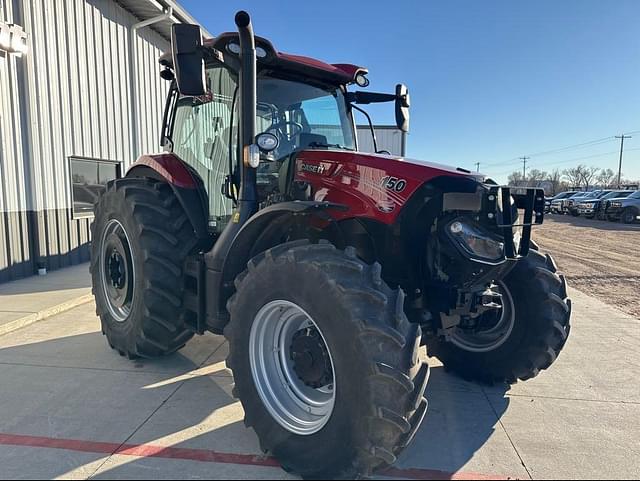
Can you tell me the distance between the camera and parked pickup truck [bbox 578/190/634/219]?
25.4m

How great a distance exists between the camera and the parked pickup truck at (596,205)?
1000 inches

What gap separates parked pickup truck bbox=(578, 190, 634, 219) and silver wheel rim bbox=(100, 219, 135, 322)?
89.2 feet

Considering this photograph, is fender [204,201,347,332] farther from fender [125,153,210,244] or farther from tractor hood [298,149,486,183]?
fender [125,153,210,244]

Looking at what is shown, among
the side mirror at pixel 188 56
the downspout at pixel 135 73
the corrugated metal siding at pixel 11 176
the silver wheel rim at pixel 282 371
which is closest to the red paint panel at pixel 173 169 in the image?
the side mirror at pixel 188 56

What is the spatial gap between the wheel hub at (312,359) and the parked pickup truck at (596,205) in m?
27.3

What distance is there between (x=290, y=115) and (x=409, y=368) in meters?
2.29

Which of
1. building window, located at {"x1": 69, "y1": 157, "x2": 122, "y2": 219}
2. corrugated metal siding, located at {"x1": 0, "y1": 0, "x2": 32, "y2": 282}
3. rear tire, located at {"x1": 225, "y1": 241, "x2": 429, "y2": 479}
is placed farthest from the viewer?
building window, located at {"x1": 69, "y1": 157, "x2": 122, "y2": 219}

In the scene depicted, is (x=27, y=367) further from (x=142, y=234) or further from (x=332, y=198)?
(x=332, y=198)

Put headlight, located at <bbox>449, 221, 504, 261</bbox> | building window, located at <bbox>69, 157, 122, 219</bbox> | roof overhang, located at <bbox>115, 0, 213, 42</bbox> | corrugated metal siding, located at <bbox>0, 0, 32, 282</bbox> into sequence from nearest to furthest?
headlight, located at <bbox>449, 221, 504, 261</bbox>
corrugated metal siding, located at <bbox>0, 0, 32, 282</bbox>
building window, located at <bbox>69, 157, 122, 219</bbox>
roof overhang, located at <bbox>115, 0, 213, 42</bbox>

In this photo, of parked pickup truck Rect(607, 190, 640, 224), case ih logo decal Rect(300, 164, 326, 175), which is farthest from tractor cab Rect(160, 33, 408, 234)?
parked pickup truck Rect(607, 190, 640, 224)

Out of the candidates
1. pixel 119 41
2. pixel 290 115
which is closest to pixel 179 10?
pixel 119 41

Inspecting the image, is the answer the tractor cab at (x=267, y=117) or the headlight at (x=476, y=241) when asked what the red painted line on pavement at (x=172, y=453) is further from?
the tractor cab at (x=267, y=117)

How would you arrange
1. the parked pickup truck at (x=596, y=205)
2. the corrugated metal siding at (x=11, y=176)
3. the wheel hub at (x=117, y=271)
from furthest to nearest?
1. the parked pickup truck at (x=596, y=205)
2. the corrugated metal siding at (x=11, y=176)
3. the wheel hub at (x=117, y=271)

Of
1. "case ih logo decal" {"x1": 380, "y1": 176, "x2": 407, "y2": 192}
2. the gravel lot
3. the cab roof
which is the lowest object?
the gravel lot
